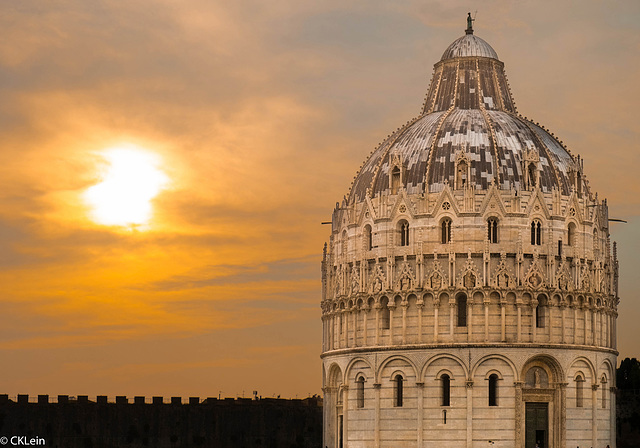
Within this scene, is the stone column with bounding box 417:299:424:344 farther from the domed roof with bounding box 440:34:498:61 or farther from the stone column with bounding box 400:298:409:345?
the domed roof with bounding box 440:34:498:61

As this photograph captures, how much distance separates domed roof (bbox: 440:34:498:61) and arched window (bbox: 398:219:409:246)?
16.5m

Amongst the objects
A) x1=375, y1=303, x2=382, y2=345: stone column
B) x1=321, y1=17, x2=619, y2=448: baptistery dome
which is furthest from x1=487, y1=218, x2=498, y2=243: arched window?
x1=375, y1=303, x2=382, y2=345: stone column

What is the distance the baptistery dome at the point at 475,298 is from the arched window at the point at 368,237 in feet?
0.48

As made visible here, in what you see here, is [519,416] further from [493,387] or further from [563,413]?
[563,413]

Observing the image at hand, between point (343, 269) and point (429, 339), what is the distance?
9907 millimetres

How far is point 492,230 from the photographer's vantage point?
93.6 m

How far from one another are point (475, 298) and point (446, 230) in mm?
5352

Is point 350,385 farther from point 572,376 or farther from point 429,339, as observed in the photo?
point 572,376

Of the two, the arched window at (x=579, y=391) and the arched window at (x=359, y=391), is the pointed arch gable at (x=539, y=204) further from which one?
the arched window at (x=359, y=391)

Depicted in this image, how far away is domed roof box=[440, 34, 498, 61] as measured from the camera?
104188 mm

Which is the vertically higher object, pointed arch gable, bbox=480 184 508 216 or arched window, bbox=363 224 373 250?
pointed arch gable, bbox=480 184 508 216

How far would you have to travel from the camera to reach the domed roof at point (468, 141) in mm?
95625

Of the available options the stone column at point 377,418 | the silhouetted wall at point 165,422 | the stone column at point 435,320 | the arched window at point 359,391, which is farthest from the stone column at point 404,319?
the silhouetted wall at point 165,422

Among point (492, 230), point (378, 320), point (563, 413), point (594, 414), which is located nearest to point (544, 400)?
point (563, 413)
